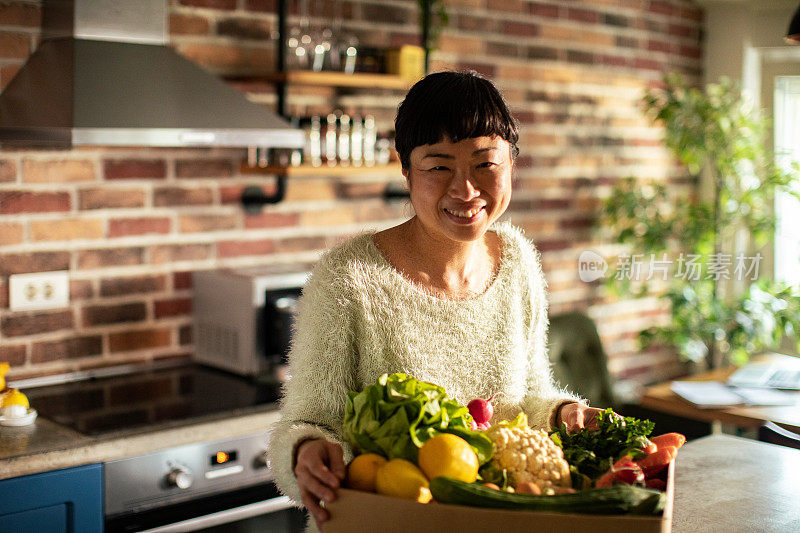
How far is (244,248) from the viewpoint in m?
3.09

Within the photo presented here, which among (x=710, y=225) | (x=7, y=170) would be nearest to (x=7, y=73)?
(x=7, y=170)

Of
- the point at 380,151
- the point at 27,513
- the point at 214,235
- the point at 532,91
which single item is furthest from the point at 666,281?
the point at 27,513

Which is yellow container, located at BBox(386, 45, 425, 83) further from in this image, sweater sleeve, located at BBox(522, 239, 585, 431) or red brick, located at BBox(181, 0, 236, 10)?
sweater sleeve, located at BBox(522, 239, 585, 431)

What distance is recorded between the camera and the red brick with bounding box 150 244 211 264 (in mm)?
2881

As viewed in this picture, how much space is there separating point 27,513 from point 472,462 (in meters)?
1.36

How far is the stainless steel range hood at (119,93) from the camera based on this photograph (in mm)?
2250

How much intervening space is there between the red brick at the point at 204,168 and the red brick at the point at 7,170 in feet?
1.64

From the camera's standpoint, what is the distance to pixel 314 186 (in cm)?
328

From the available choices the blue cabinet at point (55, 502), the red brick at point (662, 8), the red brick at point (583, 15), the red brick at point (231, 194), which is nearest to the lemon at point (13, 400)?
the blue cabinet at point (55, 502)

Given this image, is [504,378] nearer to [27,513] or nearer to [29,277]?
[27,513]

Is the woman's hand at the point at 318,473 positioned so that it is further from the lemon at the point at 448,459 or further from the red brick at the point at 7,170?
the red brick at the point at 7,170

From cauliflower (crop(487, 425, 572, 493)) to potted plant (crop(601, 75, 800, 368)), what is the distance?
3124 millimetres

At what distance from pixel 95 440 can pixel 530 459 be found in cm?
136

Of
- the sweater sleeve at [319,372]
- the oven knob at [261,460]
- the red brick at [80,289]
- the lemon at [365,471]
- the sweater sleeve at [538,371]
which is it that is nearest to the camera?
the lemon at [365,471]
